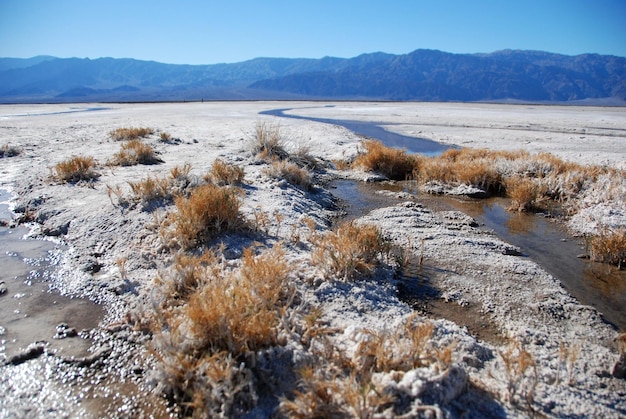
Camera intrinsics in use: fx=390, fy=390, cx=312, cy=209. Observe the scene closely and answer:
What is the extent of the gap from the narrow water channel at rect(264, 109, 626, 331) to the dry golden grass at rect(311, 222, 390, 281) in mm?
2248

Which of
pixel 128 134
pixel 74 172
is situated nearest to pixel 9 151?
pixel 128 134

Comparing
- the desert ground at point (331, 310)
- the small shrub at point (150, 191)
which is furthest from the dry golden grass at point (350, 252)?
the small shrub at point (150, 191)

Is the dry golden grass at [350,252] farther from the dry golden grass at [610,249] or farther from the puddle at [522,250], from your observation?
the dry golden grass at [610,249]

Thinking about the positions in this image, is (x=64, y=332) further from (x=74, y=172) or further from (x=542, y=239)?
(x=542, y=239)

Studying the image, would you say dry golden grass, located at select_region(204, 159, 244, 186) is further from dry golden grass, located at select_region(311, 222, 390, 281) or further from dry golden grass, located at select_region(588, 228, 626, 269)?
dry golden grass, located at select_region(588, 228, 626, 269)

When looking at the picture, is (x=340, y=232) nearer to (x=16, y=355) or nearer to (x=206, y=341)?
(x=206, y=341)

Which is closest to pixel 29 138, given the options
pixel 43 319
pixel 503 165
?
pixel 43 319

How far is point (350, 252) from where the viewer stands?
4.24 metres

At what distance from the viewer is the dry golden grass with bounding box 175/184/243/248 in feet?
15.6

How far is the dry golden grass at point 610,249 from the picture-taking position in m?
5.07

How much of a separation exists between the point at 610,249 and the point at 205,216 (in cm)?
529

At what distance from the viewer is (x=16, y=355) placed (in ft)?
10.3

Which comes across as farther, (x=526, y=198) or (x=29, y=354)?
(x=526, y=198)

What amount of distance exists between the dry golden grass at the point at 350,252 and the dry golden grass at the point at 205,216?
1172mm
